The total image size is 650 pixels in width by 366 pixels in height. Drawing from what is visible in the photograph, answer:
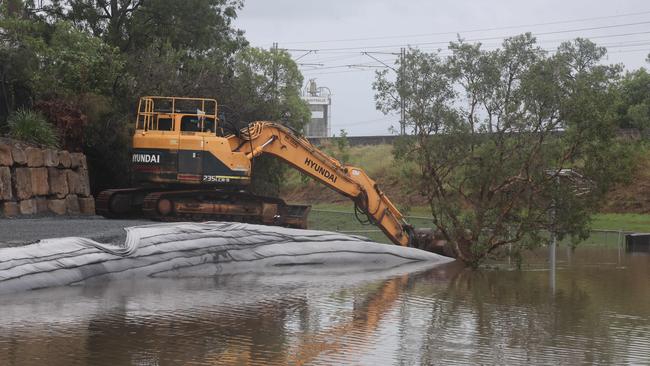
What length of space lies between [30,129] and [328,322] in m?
Answer: 16.6

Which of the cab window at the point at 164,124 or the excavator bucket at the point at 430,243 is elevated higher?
the cab window at the point at 164,124

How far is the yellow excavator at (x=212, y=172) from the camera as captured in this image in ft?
90.8

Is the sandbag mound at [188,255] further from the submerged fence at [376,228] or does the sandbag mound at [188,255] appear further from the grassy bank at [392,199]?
the submerged fence at [376,228]

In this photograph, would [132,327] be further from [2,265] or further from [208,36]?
[208,36]

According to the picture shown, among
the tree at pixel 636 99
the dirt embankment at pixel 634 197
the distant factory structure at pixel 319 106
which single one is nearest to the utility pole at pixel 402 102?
the dirt embankment at pixel 634 197

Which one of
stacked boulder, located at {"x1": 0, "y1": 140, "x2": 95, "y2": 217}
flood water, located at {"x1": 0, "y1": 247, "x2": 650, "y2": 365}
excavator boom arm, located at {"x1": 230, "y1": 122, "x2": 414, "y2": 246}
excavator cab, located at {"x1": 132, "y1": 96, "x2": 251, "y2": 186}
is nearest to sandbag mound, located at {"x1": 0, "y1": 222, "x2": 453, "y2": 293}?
flood water, located at {"x1": 0, "y1": 247, "x2": 650, "y2": 365}

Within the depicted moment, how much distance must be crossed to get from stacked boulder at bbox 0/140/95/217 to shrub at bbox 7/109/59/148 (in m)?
0.77

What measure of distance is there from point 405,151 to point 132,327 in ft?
45.3

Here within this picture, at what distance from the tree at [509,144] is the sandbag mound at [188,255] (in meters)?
1.97

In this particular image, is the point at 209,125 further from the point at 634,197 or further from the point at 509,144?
the point at 634,197

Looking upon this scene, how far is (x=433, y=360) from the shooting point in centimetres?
1227

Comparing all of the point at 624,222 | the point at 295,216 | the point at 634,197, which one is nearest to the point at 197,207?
the point at 295,216

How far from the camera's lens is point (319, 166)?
28.4 meters

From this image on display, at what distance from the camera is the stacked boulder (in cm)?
2641
